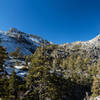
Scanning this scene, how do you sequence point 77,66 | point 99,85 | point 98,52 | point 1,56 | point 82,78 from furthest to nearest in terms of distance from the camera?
point 98,52 → point 77,66 → point 82,78 → point 99,85 → point 1,56

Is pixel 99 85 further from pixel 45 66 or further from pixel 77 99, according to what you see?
pixel 45 66

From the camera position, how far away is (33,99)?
55.6 feet

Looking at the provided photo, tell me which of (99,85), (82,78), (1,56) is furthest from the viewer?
(82,78)

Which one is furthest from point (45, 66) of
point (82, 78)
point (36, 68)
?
point (82, 78)

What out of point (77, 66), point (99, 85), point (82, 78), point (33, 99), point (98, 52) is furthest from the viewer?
→ point (98, 52)

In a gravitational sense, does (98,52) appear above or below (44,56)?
above

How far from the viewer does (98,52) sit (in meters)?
132

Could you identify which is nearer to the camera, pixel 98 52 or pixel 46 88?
pixel 46 88

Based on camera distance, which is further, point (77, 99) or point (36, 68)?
point (77, 99)

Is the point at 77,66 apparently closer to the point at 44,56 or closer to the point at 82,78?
the point at 82,78

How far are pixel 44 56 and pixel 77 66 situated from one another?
4401 cm

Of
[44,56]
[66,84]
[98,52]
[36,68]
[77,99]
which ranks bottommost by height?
[77,99]

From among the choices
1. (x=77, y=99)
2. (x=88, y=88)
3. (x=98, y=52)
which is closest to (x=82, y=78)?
(x=88, y=88)

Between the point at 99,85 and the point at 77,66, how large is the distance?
24722 mm
